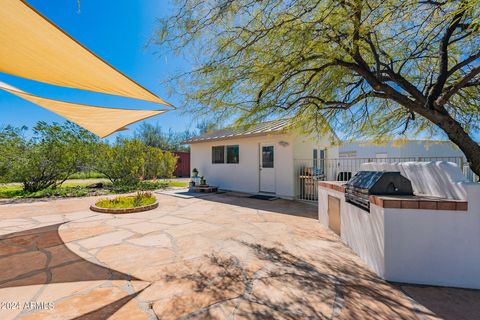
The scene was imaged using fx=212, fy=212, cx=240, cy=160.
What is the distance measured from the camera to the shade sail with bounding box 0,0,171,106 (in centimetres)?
240

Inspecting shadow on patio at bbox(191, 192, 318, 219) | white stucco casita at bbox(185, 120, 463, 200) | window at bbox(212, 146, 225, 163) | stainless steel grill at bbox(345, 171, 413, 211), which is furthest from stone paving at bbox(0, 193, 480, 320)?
window at bbox(212, 146, 225, 163)

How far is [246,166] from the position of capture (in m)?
10.6

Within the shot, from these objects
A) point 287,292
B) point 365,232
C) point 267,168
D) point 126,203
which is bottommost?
point 287,292

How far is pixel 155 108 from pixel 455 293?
21.8 ft

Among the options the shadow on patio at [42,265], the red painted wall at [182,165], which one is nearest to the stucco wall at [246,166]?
the shadow on patio at [42,265]

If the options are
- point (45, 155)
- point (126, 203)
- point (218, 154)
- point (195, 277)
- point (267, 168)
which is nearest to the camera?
point (195, 277)

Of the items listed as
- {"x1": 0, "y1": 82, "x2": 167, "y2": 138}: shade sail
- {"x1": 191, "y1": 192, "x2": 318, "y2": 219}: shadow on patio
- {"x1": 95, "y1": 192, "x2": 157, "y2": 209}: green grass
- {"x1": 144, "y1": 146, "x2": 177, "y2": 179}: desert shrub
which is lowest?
{"x1": 191, "y1": 192, "x2": 318, "y2": 219}: shadow on patio

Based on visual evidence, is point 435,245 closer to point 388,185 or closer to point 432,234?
point 432,234

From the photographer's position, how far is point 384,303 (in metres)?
2.28

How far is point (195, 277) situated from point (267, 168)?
734cm

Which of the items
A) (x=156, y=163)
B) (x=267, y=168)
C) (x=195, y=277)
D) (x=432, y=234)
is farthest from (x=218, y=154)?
(x=432, y=234)

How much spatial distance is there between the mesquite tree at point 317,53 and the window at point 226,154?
5.87 metres

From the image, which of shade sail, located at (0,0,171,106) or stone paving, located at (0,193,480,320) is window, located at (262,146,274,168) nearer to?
stone paving, located at (0,193,480,320)

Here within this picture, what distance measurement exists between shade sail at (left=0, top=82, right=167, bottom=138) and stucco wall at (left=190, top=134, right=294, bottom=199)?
5.20 meters
